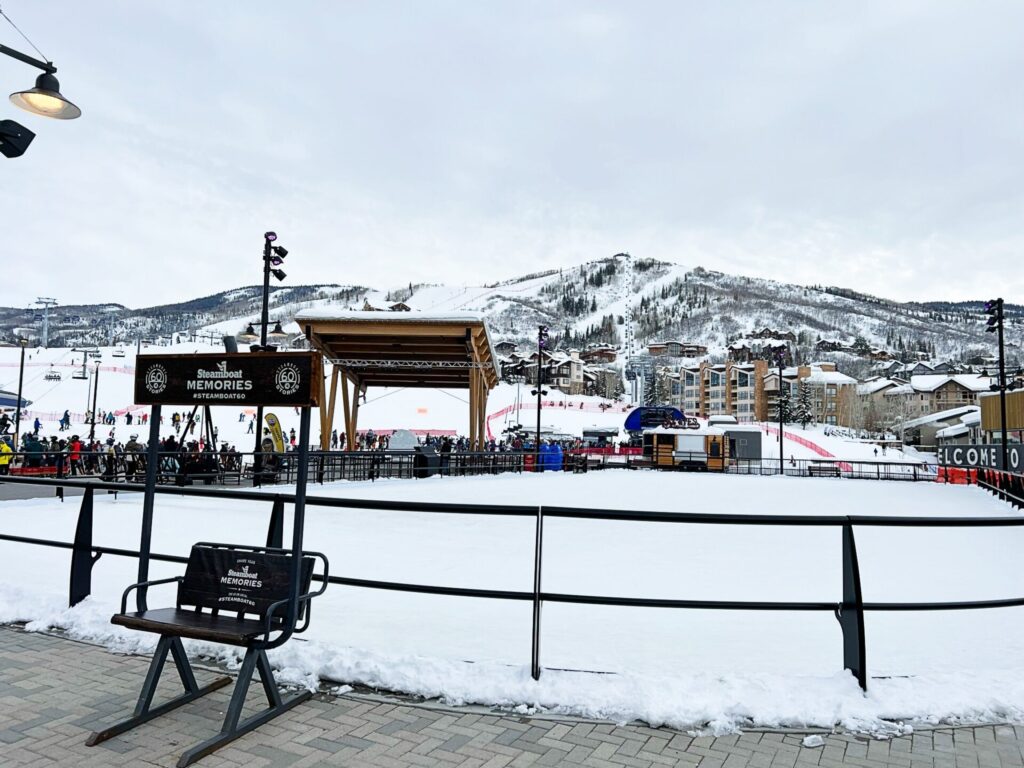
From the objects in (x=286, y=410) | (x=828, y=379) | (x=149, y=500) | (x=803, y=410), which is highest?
(x=828, y=379)

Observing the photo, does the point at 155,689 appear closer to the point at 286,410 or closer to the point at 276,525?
the point at 276,525

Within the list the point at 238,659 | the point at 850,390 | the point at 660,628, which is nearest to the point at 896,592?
the point at 660,628

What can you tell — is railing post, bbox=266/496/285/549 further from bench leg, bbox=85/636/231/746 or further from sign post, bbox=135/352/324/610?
bench leg, bbox=85/636/231/746

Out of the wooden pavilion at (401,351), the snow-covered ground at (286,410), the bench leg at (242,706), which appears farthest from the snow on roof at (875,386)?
the bench leg at (242,706)

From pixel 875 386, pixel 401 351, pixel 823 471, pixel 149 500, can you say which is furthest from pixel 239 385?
pixel 875 386

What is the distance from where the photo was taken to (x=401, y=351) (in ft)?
93.0

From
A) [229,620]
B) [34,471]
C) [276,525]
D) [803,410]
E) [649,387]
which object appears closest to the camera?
[229,620]

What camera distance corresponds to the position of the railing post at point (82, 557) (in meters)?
5.59

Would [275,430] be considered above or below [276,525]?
above

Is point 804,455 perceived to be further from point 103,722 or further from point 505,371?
point 505,371

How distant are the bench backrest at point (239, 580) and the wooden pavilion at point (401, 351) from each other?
20.0 m

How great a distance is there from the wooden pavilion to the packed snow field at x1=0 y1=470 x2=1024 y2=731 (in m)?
10.5

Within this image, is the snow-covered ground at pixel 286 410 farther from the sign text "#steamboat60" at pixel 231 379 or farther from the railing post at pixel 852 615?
the railing post at pixel 852 615

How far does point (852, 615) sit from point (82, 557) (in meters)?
5.51
